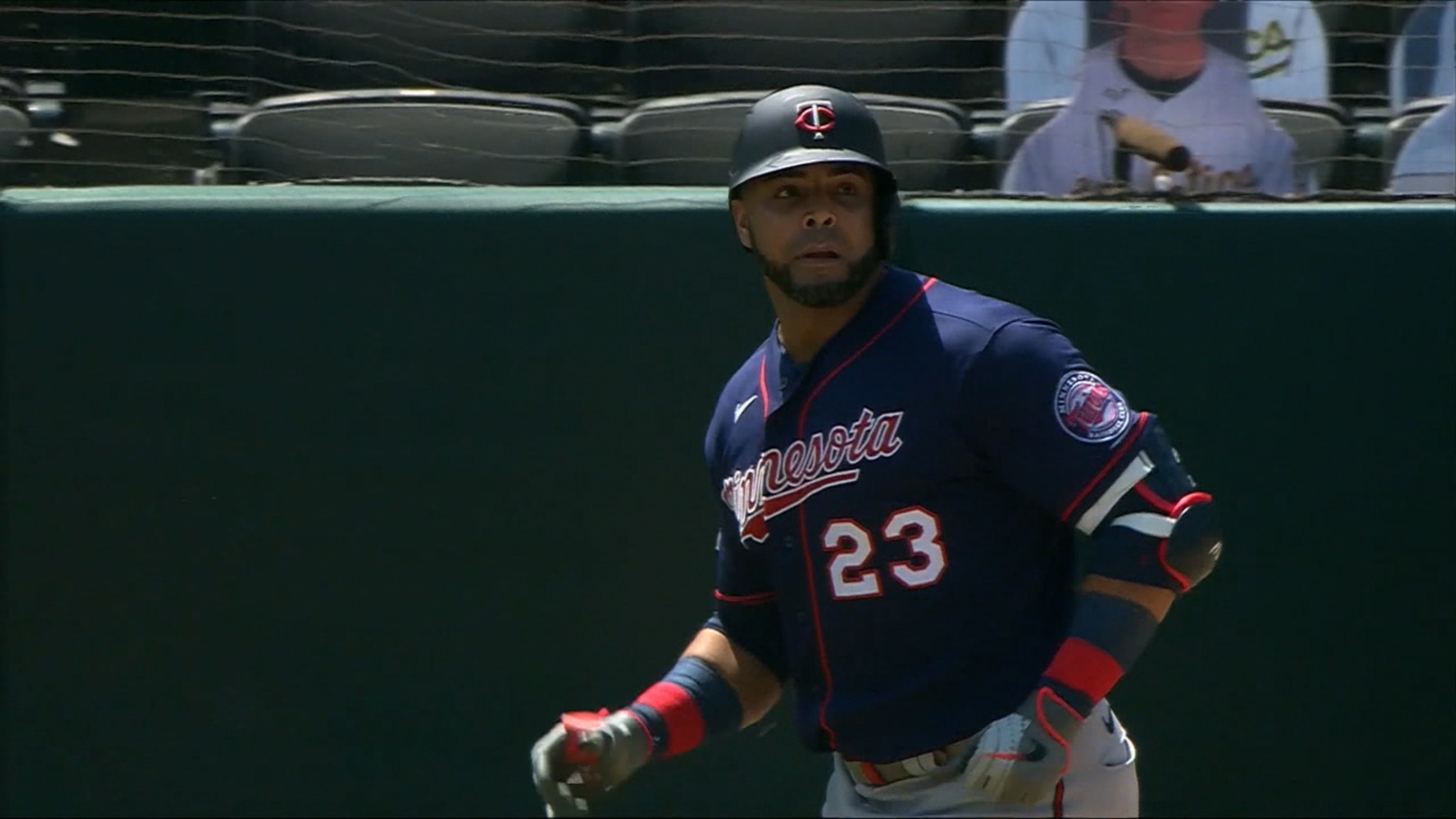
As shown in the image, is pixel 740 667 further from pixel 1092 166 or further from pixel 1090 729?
pixel 1092 166

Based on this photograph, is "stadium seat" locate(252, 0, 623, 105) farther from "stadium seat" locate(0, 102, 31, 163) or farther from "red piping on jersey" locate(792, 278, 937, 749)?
"red piping on jersey" locate(792, 278, 937, 749)

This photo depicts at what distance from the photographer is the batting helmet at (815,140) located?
8.24 feet

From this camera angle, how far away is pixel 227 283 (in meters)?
3.72

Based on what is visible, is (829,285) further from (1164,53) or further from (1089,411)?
(1164,53)

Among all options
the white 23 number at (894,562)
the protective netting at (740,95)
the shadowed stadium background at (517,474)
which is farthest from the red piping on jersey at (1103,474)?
the protective netting at (740,95)

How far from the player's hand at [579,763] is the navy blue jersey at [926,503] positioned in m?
0.28

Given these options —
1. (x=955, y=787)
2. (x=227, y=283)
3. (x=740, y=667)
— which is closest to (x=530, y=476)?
(x=227, y=283)

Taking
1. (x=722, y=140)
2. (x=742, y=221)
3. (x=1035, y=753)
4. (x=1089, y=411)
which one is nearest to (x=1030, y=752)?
(x=1035, y=753)

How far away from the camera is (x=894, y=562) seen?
241 centimetres

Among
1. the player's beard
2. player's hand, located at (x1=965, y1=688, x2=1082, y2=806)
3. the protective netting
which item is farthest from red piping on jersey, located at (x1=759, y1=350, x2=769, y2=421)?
the protective netting

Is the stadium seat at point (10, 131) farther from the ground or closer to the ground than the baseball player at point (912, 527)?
farther from the ground

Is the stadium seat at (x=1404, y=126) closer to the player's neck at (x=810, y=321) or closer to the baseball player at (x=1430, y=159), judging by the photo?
the baseball player at (x=1430, y=159)

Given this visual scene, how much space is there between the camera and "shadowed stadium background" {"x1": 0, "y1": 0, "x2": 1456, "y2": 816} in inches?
147

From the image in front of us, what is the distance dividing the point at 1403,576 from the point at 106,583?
8.63ft
